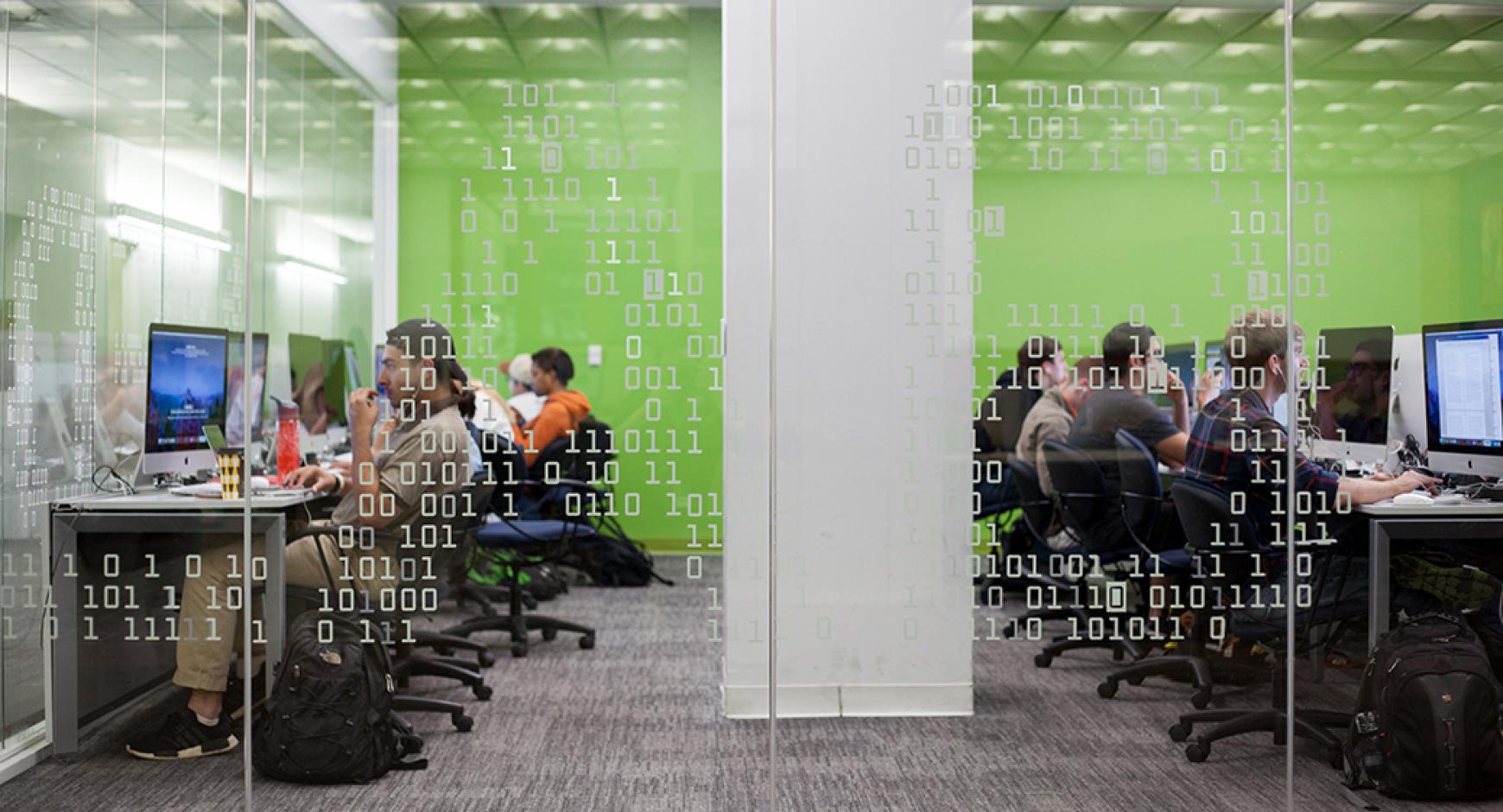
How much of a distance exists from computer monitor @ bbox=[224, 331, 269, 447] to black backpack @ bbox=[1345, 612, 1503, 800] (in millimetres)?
3457

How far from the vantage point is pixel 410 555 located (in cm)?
362

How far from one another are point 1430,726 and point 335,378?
133 inches

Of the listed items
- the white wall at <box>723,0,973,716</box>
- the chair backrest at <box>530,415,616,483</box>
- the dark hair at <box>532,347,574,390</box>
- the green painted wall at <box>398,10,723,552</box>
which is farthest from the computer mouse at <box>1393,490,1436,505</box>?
the dark hair at <box>532,347,574,390</box>

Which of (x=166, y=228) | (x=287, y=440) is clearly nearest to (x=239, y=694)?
(x=287, y=440)

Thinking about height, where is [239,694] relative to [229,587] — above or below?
below

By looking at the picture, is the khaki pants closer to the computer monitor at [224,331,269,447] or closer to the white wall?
the computer monitor at [224,331,269,447]

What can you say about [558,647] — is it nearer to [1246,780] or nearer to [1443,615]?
[1246,780]

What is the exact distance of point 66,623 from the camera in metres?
3.59

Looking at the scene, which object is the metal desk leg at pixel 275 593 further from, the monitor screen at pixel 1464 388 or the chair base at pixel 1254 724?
the monitor screen at pixel 1464 388

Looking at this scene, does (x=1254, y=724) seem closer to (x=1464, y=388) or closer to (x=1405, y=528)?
(x=1405, y=528)

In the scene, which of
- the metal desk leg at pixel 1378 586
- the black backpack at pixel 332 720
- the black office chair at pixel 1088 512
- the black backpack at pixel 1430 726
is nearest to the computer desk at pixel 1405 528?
the metal desk leg at pixel 1378 586

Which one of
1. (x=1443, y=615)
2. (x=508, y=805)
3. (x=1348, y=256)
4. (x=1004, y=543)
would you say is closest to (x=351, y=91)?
(x=508, y=805)

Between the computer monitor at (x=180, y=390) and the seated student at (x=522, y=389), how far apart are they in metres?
0.92

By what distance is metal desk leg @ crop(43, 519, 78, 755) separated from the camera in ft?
11.7
